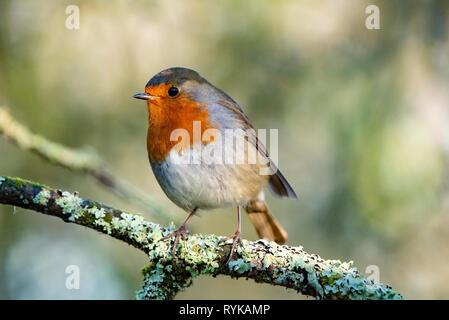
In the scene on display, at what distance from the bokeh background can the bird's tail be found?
2.86ft

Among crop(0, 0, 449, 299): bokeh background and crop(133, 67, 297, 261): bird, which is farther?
crop(0, 0, 449, 299): bokeh background

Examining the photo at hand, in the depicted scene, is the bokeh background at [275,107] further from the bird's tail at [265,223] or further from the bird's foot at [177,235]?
the bird's foot at [177,235]

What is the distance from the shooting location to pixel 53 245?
5859mm

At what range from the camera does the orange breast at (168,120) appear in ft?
11.3

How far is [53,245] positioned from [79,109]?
164 centimetres

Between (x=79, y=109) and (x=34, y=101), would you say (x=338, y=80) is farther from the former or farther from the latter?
(x=34, y=101)

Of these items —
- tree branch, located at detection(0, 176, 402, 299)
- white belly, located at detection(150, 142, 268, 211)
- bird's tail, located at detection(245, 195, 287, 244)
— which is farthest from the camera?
bird's tail, located at detection(245, 195, 287, 244)

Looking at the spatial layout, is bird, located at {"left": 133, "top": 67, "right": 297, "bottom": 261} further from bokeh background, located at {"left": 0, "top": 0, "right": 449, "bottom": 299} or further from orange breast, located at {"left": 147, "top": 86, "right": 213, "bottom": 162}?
bokeh background, located at {"left": 0, "top": 0, "right": 449, "bottom": 299}

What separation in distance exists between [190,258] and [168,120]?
1123 mm

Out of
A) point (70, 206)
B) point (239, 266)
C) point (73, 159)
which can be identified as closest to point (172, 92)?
point (73, 159)

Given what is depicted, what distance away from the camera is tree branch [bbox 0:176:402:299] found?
258 cm

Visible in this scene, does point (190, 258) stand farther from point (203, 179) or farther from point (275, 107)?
point (275, 107)

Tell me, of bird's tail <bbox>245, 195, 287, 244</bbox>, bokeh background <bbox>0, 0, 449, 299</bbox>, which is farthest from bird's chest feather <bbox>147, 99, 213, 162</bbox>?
bokeh background <bbox>0, 0, 449, 299</bbox>
